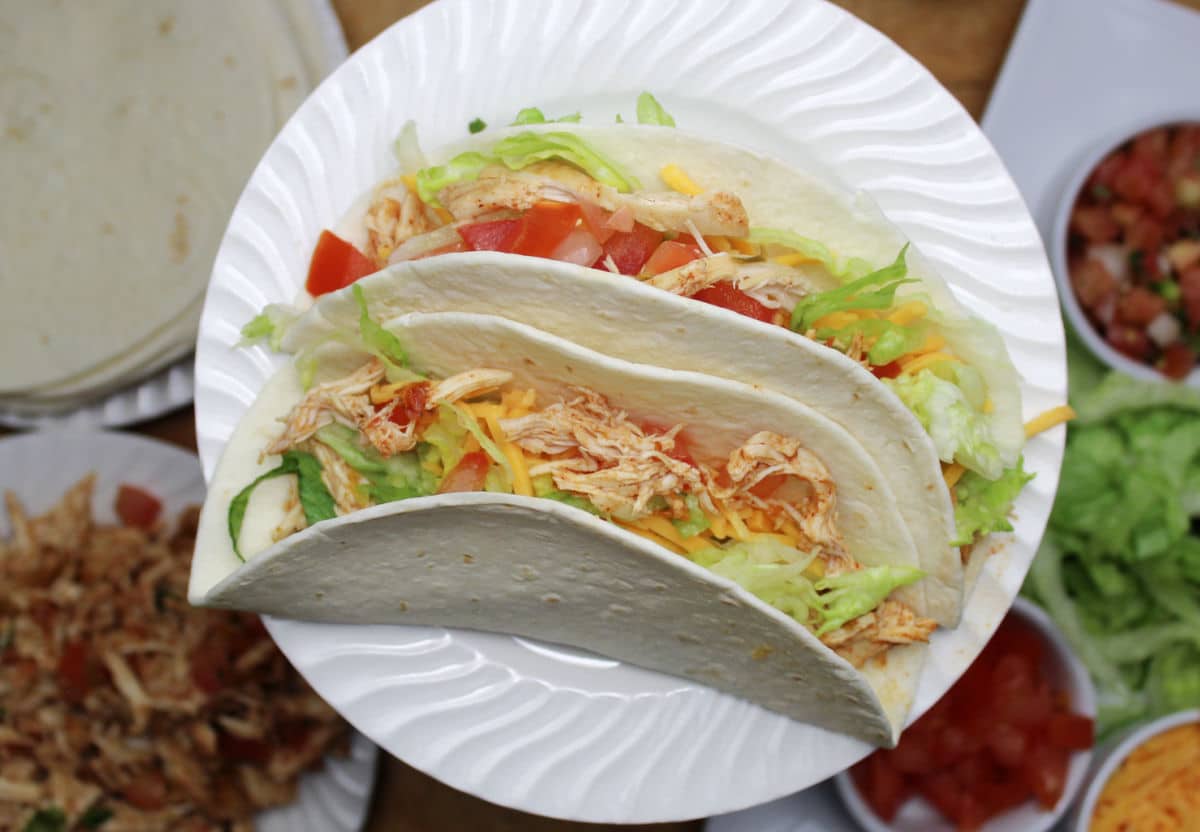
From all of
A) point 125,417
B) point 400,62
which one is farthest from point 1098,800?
point 125,417

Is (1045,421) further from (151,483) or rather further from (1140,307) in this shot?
(151,483)

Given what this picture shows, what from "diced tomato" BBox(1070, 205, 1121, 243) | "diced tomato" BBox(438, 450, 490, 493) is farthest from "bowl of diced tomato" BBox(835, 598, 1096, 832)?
"diced tomato" BBox(438, 450, 490, 493)

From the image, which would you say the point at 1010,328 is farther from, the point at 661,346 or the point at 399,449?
the point at 399,449

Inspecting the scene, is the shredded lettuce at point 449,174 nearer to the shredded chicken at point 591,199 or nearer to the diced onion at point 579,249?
the shredded chicken at point 591,199

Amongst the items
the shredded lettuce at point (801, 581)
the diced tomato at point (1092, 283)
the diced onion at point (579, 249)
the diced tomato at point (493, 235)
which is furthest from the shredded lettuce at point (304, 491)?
the diced tomato at point (1092, 283)

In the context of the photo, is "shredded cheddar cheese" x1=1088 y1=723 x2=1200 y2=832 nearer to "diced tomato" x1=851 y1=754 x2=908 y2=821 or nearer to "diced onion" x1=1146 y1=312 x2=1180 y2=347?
"diced tomato" x1=851 y1=754 x2=908 y2=821
